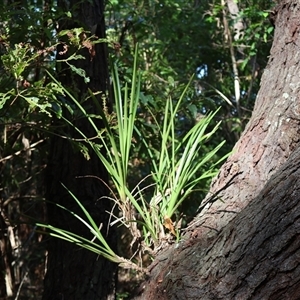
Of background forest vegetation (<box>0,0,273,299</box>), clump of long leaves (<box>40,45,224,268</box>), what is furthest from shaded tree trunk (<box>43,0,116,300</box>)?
clump of long leaves (<box>40,45,224,268</box>)

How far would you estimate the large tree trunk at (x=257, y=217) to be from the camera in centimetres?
129

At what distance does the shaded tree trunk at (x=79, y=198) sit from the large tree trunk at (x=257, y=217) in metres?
0.55

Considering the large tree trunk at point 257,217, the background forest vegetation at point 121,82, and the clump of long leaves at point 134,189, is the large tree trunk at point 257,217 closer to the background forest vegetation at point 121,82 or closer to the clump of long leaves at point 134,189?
the clump of long leaves at point 134,189

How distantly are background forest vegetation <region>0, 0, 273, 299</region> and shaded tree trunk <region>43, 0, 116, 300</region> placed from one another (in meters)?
0.06

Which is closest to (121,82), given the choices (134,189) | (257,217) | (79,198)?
(79,198)

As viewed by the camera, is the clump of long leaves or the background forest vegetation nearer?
the clump of long leaves

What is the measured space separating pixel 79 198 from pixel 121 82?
736mm

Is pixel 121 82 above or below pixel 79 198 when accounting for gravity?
above

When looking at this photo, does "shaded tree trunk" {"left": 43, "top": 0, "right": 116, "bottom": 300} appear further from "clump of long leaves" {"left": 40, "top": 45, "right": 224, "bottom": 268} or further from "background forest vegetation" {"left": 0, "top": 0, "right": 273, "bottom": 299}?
"clump of long leaves" {"left": 40, "top": 45, "right": 224, "bottom": 268}

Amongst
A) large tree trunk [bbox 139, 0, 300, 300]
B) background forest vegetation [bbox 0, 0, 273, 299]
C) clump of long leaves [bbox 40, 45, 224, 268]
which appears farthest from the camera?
background forest vegetation [bbox 0, 0, 273, 299]

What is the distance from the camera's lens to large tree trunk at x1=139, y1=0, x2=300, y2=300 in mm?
1285

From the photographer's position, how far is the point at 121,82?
8.91 ft

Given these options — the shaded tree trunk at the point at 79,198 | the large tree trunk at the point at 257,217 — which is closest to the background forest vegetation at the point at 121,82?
the shaded tree trunk at the point at 79,198

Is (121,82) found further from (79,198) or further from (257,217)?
(257,217)
